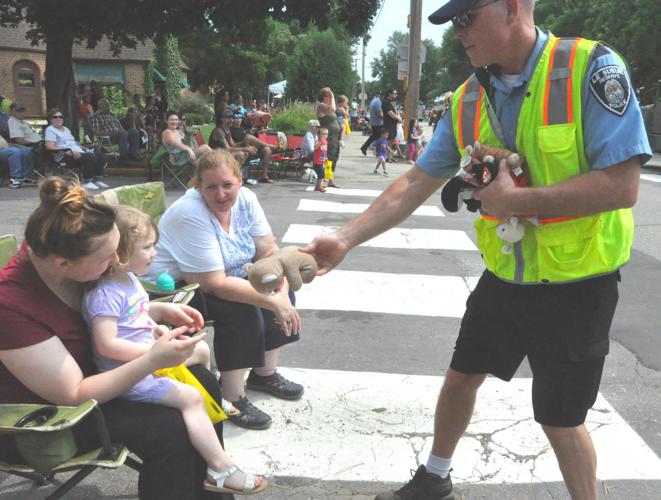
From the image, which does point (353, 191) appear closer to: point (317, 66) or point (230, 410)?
point (230, 410)

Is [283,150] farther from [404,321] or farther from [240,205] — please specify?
[240,205]

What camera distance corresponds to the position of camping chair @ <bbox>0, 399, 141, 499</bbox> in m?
1.97

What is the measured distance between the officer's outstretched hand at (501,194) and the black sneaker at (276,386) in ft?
6.63

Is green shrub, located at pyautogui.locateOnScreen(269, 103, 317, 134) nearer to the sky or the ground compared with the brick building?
nearer to the ground

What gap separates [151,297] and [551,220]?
2138mm

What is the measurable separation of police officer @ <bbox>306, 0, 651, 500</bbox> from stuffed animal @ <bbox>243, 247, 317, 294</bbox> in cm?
65

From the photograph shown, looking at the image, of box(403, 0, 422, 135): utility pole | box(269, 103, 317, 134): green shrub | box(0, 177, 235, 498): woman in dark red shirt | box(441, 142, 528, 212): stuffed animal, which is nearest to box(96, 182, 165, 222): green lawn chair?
box(0, 177, 235, 498): woman in dark red shirt

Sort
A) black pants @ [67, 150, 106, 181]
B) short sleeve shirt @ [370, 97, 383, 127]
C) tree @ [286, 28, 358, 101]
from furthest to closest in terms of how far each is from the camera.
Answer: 1. tree @ [286, 28, 358, 101]
2. short sleeve shirt @ [370, 97, 383, 127]
3. black pants @ [67, 150, 106, 181]

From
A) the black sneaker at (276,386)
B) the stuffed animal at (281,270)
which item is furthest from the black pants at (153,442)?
the black sneaker at (276,386)

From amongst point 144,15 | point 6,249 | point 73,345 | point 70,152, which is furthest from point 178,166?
point 73,345

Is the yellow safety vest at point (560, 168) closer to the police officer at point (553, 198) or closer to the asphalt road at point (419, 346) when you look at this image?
the police officer at point (553, 198)

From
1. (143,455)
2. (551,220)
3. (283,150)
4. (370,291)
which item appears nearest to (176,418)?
(143,455)

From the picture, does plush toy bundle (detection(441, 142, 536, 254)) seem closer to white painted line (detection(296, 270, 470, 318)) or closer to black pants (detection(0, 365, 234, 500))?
black pants (detection(0, 365, 234, 500))

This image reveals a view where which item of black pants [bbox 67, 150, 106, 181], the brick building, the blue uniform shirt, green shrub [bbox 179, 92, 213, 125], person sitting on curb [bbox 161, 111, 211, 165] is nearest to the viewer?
the blue uniform shirt
